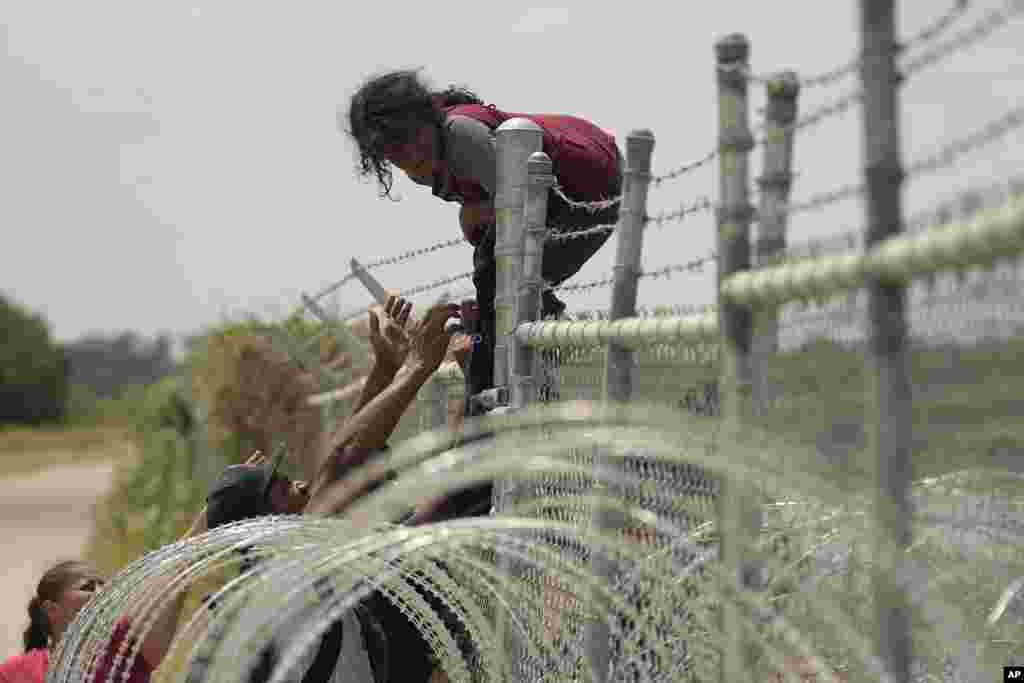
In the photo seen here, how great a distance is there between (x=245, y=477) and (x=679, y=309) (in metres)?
1.90

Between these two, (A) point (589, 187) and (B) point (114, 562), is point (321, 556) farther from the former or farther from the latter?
(B) point (114, 562)

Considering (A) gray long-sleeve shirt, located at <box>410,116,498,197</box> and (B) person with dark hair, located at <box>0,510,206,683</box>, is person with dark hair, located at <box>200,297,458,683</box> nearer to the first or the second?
(A) gray long-sleeve shirt, located at <box>410,116,498,197</box>

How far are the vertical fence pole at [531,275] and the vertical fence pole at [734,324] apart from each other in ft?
4.77

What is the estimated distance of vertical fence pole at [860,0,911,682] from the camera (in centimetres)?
235

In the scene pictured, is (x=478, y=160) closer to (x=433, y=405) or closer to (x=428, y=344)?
(x=428, y=344)

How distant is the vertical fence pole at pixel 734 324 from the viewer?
287 cm

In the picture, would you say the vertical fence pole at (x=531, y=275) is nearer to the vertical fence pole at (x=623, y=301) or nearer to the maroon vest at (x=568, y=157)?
the maroon vest at (x=568, y=157)

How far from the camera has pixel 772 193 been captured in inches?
116

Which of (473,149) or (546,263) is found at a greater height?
(473,149)

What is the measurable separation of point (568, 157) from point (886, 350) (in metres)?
2.84

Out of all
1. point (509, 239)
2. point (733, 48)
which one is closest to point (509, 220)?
point (509, 239)

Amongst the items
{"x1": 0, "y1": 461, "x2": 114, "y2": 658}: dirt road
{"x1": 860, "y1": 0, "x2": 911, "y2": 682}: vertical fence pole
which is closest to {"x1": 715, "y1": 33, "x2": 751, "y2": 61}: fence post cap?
{"x1": 860, "y1": 0, "x2": 911, "y2": 682}: vertical fence pole

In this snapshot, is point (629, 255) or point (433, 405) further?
point (433, 405)

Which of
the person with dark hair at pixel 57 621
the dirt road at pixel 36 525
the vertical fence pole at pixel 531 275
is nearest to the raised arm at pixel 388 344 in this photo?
the vertical fence pole at pixel 531 275
